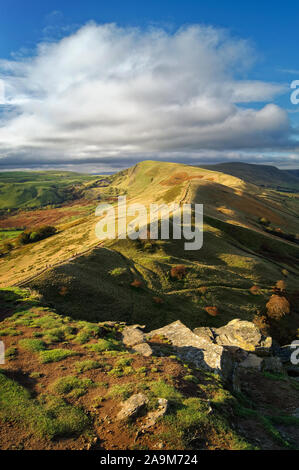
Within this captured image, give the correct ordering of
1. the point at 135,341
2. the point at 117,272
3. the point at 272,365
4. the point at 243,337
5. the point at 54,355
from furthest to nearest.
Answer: the point at 117,272, the point at 243,337, the point at 272,365, the point at 135,341, the point at 54,355

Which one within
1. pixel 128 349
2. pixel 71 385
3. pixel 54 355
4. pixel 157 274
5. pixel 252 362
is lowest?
pixel 252 362

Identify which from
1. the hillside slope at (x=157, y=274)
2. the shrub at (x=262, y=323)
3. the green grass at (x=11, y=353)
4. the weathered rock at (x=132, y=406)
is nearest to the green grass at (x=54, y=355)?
the green grass at (x=11, y=353)


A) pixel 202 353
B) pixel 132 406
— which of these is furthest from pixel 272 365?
pixel 132 406

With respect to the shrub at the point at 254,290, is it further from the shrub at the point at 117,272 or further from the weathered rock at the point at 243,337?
the shrub at the point at 117,272

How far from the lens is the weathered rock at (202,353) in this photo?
958 inches

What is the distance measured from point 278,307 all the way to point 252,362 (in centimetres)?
2560

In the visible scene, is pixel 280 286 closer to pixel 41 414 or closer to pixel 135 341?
pixel 135 341

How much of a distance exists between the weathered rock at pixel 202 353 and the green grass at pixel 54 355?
12.0 meters

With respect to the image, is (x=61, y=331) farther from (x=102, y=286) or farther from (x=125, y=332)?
(x=102, y=286)

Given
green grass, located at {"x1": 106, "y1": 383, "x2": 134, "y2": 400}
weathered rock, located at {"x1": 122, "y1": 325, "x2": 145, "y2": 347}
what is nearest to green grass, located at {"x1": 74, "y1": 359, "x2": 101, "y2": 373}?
green grass, located at {"x1": 106, "y1": 383, "x2": 134, "y2": 400}

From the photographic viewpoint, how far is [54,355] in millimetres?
20938

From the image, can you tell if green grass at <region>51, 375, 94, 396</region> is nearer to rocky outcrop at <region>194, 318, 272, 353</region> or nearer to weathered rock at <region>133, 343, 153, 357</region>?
weathered rock at <region>133, 343, 153, 357</region>

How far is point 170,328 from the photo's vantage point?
115ft

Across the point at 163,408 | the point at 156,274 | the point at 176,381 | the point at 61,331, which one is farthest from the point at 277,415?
the point at 156,274
